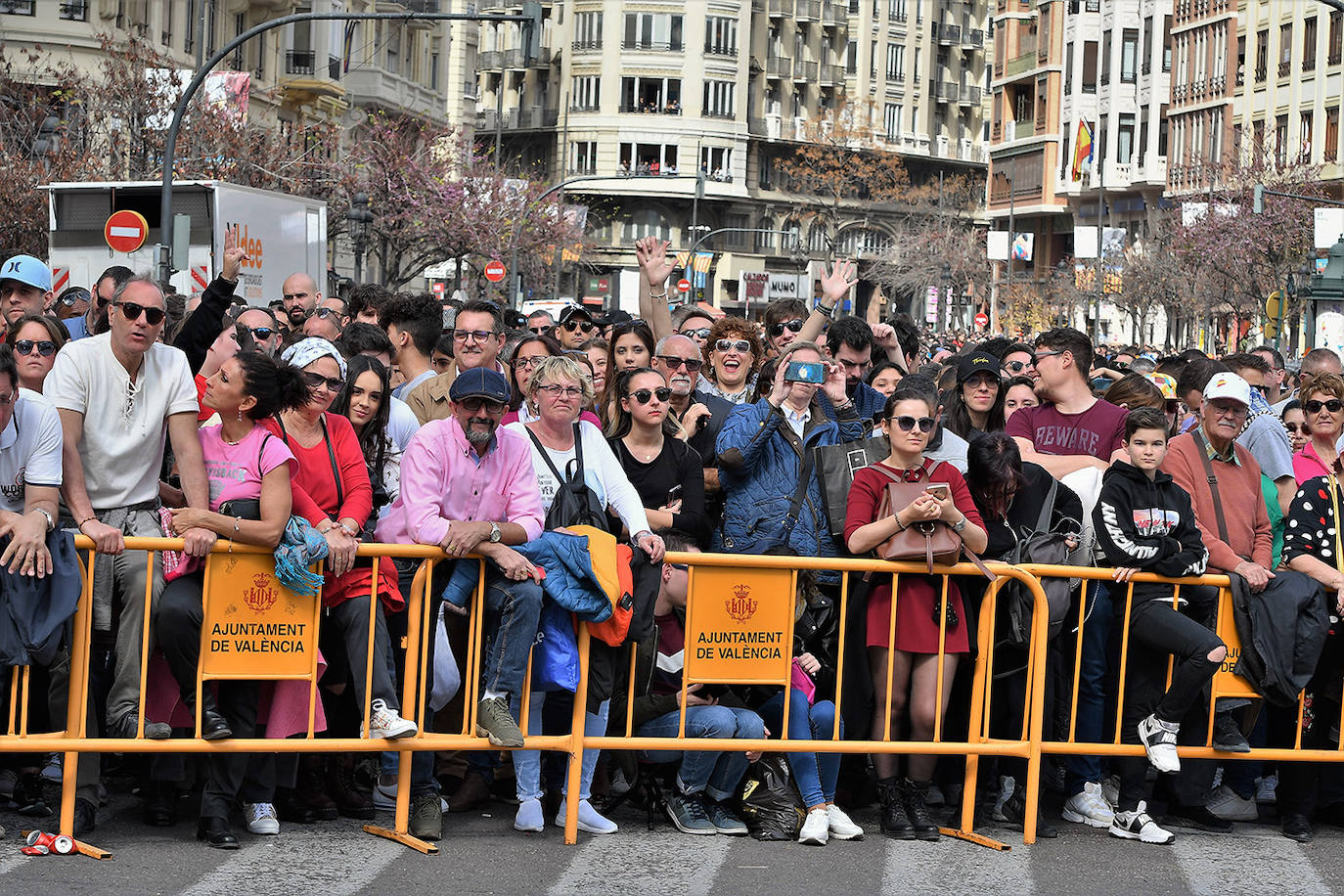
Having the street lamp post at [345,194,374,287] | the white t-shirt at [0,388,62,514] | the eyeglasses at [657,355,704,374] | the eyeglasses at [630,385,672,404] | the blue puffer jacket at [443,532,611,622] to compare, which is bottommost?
the blue puffer jacket at [443,532,611,622]

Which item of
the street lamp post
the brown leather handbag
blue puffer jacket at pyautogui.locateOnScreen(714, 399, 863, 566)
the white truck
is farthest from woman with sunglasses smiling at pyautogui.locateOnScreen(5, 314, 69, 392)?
the street lamp post

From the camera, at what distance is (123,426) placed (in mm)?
7797

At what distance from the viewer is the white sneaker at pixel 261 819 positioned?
767cm

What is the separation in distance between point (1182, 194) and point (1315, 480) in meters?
71.0

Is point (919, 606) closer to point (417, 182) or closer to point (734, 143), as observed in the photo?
point (417, 182)

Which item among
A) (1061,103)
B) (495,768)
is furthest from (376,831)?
(1061,103)

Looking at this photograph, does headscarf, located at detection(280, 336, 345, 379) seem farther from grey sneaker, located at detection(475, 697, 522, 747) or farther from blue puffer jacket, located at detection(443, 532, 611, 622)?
grey sneaker, located at detection(475, 697, 522, 747)

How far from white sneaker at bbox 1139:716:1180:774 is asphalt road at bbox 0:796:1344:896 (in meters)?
0.37

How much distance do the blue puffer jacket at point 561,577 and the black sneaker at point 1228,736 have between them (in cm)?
288

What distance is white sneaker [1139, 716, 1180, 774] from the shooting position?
26.7 ft

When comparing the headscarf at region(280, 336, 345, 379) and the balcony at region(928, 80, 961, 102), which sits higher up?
the balcony at region(928, 80, 961, 102)

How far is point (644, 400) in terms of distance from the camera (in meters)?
8.59

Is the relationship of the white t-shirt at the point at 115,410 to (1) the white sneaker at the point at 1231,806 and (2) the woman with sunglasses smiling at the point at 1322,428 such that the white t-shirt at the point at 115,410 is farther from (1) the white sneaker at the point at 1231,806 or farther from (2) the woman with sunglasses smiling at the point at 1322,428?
(2) the woman with sunglasses smiling at the point at 1322,428

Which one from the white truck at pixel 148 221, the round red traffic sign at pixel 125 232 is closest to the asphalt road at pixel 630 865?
the round red traffic sign at pixel 125 232
